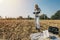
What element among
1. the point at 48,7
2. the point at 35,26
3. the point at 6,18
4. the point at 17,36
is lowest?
the point at 17,36

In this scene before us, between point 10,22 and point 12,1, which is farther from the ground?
point 12,1

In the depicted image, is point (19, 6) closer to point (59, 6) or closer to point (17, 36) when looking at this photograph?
point (17, 36)

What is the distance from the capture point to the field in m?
1.80

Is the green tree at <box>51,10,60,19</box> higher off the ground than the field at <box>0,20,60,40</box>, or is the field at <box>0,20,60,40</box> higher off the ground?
the green tree at <box>51,10,60,19</box>

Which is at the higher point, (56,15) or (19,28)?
(56,15)

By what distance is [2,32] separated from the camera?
1.83 metres

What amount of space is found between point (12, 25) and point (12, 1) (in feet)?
1.09

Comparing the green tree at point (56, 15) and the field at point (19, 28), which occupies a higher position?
A: the green tree at point (56, 15)

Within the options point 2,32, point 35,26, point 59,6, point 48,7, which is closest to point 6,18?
point 2,32

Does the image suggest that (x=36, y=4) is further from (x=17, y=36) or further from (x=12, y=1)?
(x=17, y=36)

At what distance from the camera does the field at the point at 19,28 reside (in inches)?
71.0

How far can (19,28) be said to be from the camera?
183 cm

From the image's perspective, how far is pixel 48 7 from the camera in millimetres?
1837

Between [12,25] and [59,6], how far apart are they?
683mm
